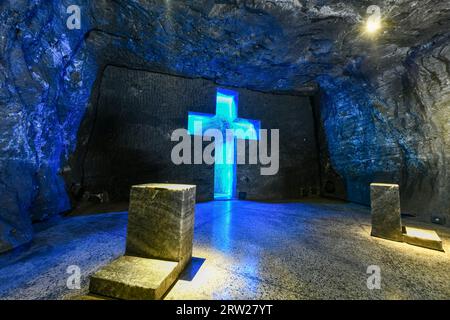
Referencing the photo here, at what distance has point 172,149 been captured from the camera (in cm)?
671

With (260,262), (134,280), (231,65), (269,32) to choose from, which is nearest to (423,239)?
(260,262)

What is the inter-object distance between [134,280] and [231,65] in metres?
6.38

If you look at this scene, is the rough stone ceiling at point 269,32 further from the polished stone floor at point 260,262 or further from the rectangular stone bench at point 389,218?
the polished stone floor at point 260,262

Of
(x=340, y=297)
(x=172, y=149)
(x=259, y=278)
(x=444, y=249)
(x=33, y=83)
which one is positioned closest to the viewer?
(x=340, y=297)

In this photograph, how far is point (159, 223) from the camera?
2150 mm

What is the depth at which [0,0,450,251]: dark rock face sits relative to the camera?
128 inches

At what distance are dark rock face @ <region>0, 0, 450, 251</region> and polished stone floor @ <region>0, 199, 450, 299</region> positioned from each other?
87 centimetres

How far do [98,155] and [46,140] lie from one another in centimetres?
180

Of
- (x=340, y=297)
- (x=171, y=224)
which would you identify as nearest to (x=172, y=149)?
(x=171, y=224)

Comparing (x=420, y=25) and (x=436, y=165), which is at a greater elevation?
(x=420, y=25)

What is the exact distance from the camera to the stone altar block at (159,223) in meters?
2.11

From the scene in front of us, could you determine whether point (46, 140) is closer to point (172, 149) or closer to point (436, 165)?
point (172, 149)

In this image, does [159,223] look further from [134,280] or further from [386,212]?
[386,212]

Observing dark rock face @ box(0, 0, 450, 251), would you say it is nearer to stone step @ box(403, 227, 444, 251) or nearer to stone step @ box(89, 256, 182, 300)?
stone step @ box(403, 227, 444, 251)
